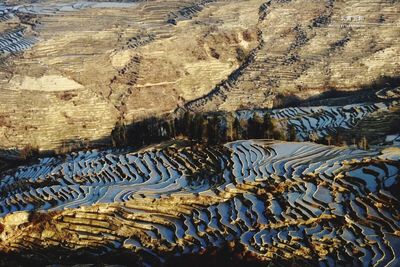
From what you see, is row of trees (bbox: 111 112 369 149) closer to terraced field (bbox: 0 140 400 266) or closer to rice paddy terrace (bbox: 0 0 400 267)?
rice paddy terrace (bbox: 0 0 400 267)

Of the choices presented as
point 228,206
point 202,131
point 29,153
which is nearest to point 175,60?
point 29,153

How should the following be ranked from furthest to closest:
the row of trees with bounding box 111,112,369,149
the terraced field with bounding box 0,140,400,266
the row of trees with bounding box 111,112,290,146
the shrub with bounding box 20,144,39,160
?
the shrub with bounding box 20,144,39,160 → the row of trees with bounding box 111,112,290,146 → the row of trees with bounding box 111,112,369,149 → the terraced field with bounding box 0,140,400,266

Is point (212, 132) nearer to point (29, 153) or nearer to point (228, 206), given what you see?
point (228, 206)

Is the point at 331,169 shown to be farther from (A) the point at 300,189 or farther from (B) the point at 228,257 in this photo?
(B) the point at 228,257

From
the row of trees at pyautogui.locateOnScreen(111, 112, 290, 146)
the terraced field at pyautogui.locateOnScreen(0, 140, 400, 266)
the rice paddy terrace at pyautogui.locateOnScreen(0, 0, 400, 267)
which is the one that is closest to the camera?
the terraced field at pyautogui.locateOnScreen(0, 140, 400, 266)

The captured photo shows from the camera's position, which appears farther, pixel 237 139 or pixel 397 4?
pixel 397 4

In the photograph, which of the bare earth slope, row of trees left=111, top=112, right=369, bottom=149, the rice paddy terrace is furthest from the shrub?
the bare earth slope

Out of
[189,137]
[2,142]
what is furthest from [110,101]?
[189,137]
